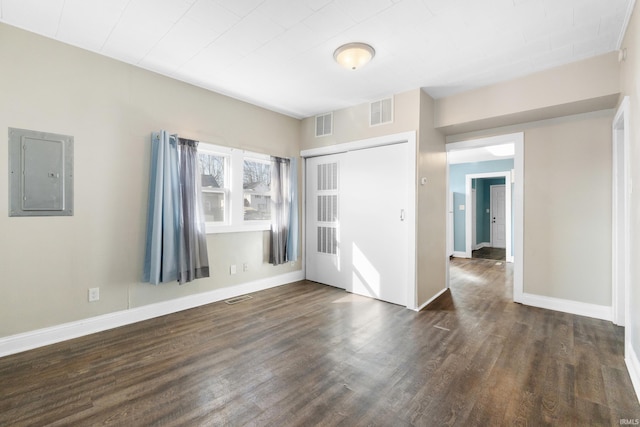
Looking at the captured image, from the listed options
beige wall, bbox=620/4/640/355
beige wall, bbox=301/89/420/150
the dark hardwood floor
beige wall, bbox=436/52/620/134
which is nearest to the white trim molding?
beige wall, bbox=301/89/420/150

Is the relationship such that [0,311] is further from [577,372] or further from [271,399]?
[577,372]

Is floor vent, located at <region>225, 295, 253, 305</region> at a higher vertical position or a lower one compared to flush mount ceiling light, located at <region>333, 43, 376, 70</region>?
lower

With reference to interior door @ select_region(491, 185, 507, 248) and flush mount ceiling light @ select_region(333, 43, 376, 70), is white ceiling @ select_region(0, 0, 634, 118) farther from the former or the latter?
interior door @ select_region(491, 185, 507, 248)

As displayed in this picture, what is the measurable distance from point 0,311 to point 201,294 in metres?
1.69

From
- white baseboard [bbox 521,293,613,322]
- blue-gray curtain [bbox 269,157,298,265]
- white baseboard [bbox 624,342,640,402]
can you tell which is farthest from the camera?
blue-gray curtain [bbox 269,157,298,265]

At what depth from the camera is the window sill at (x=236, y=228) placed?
3643mm

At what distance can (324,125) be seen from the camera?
4.43 m

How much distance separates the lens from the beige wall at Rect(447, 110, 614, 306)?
3176 mm

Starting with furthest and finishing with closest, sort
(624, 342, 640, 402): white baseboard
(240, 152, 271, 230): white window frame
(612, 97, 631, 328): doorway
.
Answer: (240, 152, 271, 230): white window frame
(612, 97, 631, 328): doorway
(624, 342, 640, 402): white baseboard

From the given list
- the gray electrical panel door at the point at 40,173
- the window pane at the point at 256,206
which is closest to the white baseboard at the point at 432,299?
the window pane at the point at 256,206

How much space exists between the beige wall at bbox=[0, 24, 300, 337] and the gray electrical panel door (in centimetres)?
6

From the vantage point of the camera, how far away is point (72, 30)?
242 cm

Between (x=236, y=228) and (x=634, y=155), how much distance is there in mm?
3960

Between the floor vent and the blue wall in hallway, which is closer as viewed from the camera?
the floor vent
